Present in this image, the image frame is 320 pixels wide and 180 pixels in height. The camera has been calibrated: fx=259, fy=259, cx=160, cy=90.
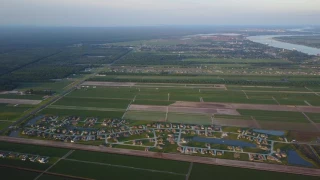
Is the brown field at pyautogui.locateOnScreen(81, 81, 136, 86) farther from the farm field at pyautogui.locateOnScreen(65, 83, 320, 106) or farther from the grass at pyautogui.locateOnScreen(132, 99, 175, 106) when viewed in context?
the grass at pyautogui.locateOnScreen(132, 99, 175, 106)

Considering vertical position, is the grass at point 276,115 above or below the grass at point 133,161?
above

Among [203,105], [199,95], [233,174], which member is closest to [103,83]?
[199,95]

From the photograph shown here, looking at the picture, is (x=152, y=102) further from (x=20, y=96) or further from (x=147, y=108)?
(x=20, y=96)

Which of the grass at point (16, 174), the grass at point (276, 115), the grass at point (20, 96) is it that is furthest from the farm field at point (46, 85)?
the grass at point (276, 115)

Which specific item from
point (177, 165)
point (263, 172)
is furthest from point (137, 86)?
point (263, 172)

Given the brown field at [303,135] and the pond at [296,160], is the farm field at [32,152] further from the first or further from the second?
the brown field at [303,135]

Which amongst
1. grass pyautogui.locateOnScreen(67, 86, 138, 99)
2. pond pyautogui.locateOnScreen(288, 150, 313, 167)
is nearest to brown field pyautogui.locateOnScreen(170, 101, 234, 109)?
grass pyautogui.locateOnScreen(67, 86, 138, 99)

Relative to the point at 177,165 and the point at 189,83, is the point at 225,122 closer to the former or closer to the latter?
the point at 177,165
